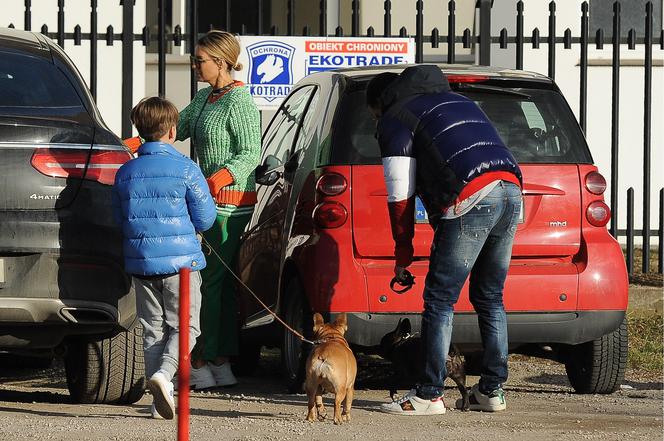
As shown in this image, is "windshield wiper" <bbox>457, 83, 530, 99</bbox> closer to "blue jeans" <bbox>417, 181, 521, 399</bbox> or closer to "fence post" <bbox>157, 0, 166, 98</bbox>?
"blue jeans" <bbox>417, 181, 521, 399</bbox>

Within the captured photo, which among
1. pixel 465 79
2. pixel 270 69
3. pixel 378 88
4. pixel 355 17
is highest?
pixel 355 17

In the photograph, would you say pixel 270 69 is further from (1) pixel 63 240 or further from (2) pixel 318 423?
(2) pixel 318 423

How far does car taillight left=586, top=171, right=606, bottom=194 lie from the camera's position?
6973mm

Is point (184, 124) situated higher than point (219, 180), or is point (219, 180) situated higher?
point (184, 124)

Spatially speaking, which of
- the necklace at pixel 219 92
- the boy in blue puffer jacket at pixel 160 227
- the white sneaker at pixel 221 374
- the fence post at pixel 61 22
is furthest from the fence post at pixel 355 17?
the boy in blue puffer jacket at pixel 160 227

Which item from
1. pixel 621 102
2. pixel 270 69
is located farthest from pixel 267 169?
pixel 621 102

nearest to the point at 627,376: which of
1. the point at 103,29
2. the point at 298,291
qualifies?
the point at 298,291

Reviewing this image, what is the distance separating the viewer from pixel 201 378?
7.43 metres

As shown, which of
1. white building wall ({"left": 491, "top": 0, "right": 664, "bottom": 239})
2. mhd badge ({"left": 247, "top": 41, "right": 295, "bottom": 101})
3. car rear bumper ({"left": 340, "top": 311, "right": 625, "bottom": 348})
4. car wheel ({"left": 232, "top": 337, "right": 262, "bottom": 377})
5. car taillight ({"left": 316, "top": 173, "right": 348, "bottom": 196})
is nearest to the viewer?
car rear bumper ({"left": 340, "top": 311, "right": 625, "bottom": 348})

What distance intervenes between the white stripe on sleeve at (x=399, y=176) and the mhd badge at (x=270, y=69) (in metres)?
4.46

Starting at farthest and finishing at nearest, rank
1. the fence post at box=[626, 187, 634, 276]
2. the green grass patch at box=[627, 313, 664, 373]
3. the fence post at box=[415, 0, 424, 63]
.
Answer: the fence post at box=[626, 187, 634, 276] → the fence post at box=[415, 0, 424, 63] → the green grass patch at box=[627, 313, 664, 373]

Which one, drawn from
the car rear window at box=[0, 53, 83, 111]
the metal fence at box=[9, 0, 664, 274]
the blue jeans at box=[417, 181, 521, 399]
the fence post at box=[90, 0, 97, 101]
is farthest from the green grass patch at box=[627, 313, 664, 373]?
the fence post at box=[90, 0, 97, 101]

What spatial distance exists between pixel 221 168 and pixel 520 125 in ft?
5.10

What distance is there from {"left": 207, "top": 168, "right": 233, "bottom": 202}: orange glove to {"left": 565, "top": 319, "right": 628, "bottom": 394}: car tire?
6.59ft
